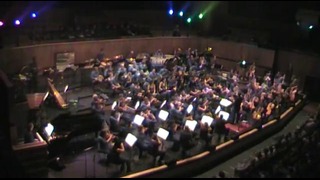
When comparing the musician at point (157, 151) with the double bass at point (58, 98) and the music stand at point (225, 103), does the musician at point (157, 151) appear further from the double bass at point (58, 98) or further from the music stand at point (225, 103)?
the double bass at point (58, 98)

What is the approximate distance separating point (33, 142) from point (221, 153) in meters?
6.59

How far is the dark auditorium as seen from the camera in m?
12.8

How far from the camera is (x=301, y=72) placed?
24.3 m

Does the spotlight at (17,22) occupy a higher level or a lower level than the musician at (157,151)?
higher

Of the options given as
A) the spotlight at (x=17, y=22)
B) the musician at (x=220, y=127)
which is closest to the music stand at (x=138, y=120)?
the musician at (x=220, y=127)

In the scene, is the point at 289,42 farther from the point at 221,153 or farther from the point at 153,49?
the point at 221,153

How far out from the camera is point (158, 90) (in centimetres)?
1900

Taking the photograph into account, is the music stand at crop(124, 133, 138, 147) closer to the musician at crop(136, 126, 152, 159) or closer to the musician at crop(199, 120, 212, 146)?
the musician at crop(136, 126, 152, 159)

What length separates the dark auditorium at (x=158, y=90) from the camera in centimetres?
1277

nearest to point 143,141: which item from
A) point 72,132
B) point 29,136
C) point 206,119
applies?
point 72,132

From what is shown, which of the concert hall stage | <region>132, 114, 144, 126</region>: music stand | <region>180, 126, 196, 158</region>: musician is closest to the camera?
the concert hall stage

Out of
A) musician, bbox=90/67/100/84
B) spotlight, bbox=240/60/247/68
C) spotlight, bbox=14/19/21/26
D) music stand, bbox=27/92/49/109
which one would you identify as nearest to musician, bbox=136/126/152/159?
music stand, bbox=27/92/49/109

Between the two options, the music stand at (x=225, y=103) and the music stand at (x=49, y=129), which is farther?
the music stand at (x=225, y=103)

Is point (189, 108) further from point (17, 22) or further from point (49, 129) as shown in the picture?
point (17, 22)
